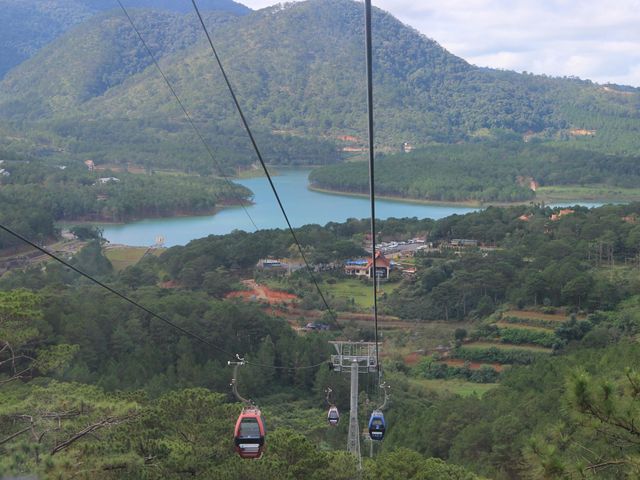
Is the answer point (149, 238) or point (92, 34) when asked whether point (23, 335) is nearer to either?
point (149, 238)

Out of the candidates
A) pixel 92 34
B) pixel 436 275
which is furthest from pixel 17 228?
pixel 92 34

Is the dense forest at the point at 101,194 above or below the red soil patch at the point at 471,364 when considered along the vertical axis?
above

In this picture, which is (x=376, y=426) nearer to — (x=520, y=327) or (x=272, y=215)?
(x=520, y=327)

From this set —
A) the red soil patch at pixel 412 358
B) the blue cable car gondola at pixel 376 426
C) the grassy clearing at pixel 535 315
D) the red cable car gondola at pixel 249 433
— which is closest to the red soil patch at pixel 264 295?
the red soil patch at pixel 412 358

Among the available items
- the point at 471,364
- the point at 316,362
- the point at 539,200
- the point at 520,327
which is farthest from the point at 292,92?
the point at 316,362

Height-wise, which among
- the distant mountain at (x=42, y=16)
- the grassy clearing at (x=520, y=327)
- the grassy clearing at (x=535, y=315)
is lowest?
the grassy clearing at (x=520, y=327)

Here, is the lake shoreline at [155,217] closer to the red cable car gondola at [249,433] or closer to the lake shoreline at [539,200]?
the lake shoreline at [539,200]

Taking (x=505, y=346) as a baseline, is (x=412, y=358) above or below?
below
